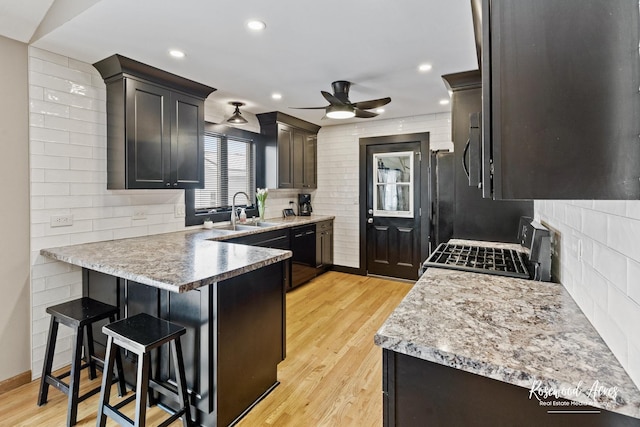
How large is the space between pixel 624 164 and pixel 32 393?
132 inches

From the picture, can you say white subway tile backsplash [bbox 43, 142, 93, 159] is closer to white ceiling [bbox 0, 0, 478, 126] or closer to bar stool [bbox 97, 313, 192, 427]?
white ceiling [bbox 0, 0, 478, 126]

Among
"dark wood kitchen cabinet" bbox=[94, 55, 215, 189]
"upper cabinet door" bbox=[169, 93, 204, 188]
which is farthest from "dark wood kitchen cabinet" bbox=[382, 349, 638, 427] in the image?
"upper cabinet door" bbox=[169, 93, 204, 188]

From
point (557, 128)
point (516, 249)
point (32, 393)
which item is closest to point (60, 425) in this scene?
point (32, 393)

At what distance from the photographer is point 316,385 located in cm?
230

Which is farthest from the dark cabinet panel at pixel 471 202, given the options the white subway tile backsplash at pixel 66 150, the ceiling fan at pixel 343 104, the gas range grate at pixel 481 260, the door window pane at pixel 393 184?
the white subway tile backsplash at pixel 66 150

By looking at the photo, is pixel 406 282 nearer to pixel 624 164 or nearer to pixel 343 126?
pixel 343 126

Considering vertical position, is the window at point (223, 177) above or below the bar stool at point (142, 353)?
above

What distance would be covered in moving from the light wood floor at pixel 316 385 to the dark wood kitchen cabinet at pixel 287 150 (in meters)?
1.86

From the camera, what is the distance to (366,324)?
3.32 meters

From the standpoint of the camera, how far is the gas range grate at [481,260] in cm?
173

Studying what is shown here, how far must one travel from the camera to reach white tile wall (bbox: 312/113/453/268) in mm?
5148

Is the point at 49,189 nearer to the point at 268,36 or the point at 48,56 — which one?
the point at 48,56

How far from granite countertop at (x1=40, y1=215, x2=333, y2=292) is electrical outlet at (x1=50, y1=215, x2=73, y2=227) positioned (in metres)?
0.18

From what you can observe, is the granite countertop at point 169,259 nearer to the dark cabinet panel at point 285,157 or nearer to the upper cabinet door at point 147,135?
the upper cabinet door at point 147,135
